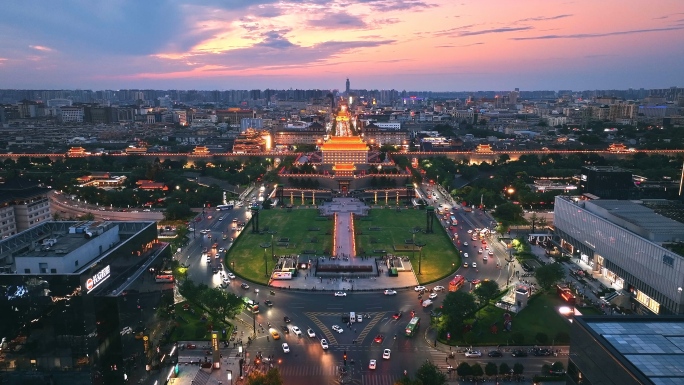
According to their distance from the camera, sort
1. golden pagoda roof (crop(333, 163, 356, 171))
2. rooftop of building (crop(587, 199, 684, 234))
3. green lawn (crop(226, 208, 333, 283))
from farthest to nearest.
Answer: golden pagoda roof (crop(333, 163, 356, 171)) < green lawn (crop(226, 208, 333, 283)) < rooftop of building (crop(587, 199, 684, 234))

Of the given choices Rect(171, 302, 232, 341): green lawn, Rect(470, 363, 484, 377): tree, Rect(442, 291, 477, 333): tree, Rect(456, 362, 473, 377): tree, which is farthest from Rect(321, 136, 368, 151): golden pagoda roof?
Rect(470, 363, 484, 377): tree

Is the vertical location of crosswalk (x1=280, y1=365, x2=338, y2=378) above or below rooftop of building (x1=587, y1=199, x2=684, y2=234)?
below

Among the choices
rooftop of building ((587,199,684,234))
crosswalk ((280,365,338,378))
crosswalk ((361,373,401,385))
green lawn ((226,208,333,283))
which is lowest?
crosswalk ((361,373,401,385))

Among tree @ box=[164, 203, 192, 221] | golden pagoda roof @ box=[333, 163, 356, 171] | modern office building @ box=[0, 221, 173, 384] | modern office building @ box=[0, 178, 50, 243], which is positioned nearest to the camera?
modern office building @ box=[0, 221, 173, 384]

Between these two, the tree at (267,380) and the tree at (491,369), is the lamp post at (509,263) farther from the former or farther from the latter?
the tree at (267,380)

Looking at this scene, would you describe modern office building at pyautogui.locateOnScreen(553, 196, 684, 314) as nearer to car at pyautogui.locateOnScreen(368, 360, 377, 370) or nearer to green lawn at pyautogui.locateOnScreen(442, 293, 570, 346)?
green lawn at pyautogui.locateOnScreen(442, 293, 570, 346)

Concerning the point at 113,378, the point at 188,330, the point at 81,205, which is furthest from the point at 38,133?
the point at 113,378

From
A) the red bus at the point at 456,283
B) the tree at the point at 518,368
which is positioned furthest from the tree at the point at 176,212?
the tree at the point at 518,368
